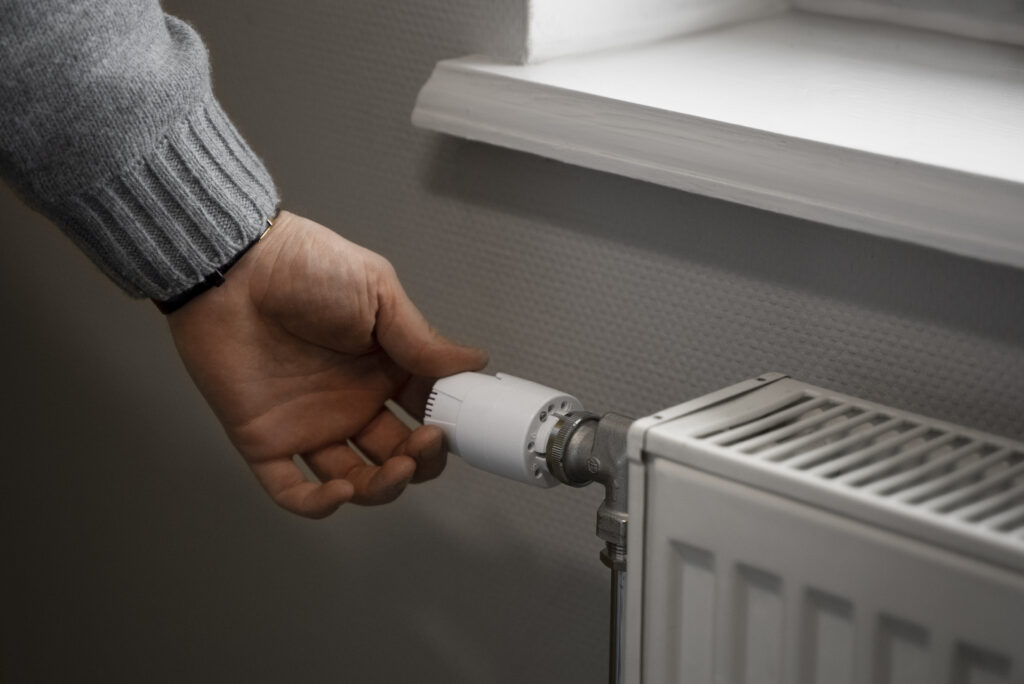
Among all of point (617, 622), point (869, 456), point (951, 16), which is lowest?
point (617, 622)

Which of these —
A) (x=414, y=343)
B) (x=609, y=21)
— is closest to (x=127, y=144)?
(x=414, y=343)

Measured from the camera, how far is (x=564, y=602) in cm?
73

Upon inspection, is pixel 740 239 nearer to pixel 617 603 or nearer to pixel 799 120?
pixel 799 120

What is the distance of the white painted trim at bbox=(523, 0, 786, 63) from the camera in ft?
2.13

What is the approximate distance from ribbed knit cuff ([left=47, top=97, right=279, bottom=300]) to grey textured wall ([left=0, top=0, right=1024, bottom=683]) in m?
0.15

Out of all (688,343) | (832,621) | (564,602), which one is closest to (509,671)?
(564,602)

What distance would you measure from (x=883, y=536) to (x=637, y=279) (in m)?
0.27

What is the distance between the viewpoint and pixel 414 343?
24.5 inches

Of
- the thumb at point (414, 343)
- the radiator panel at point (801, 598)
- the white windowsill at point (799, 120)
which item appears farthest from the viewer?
the thumb at point (414, 343)

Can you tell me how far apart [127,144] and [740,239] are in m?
0.31

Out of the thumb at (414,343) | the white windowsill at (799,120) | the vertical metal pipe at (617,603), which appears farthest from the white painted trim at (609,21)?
the vertical metal pipe at (617,603)

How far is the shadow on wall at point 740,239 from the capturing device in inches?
20.5

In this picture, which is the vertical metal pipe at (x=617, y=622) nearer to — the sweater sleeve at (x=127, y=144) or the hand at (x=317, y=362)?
the hand at (x=317, y=362)

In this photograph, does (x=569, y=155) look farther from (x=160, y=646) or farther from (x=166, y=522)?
(x=160, y=646)
